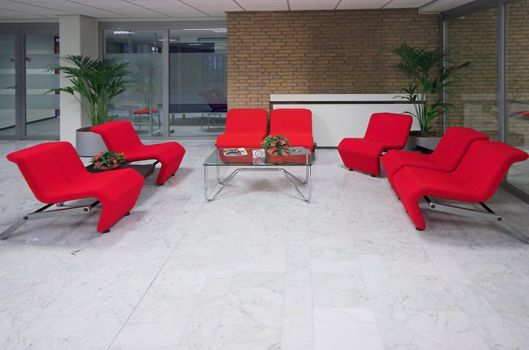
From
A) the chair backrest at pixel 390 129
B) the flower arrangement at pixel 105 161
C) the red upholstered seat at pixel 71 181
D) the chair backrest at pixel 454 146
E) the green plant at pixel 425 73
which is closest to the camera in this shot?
the red upholstered seat at pixel 71 181

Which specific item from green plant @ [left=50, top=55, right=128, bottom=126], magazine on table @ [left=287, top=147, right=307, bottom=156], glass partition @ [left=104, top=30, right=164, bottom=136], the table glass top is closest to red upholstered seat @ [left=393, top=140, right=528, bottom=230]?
the table glass top

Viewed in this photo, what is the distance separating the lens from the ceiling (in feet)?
30.0

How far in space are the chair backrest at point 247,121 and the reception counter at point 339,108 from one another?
0.92 metres

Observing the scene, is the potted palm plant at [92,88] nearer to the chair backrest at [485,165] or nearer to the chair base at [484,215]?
the chair backrest at [485,165]

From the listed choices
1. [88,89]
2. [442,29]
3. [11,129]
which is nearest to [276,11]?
[442,29]

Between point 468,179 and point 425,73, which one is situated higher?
point 425,73

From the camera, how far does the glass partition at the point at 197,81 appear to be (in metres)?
11.7

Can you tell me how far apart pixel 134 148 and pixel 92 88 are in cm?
339

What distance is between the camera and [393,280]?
390cm

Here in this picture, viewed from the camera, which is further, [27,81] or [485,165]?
[27,81]

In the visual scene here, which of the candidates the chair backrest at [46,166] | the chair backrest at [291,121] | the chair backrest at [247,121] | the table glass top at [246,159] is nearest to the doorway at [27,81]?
the chair backrest at [247,121]

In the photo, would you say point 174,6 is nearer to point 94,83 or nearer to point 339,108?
point 94,83

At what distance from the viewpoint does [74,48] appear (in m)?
11.0

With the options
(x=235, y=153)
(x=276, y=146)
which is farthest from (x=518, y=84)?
(x=235, y=153)
